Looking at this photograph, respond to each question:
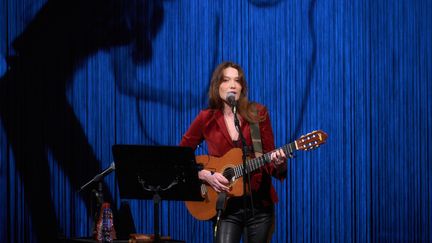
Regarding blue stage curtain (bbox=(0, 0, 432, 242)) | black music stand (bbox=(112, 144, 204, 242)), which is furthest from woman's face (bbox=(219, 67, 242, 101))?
blue stage curtain (bbox=(0, 0, 432, 242))

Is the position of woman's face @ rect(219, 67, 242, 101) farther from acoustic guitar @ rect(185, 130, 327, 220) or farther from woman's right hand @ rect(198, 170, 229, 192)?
woman's right hand @ rect(198, 170, 229, 192)

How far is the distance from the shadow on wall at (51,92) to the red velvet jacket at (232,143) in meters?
2.45

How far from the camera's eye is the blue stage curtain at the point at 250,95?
6145 mm

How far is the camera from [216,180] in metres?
4.68

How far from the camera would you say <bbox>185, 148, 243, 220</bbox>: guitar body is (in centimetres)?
468

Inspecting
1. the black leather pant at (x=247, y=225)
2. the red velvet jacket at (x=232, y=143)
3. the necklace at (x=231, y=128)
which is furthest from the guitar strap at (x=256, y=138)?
the black leather pant at (x=247, y=225)

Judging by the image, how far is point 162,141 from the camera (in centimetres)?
687

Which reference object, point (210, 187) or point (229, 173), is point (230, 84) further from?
point (210, 187)

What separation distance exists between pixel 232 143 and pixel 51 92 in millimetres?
3109

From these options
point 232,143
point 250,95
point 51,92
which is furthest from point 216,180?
point 51,92

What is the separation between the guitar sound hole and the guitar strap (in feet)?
0.68

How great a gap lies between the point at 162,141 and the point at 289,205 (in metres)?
1.42

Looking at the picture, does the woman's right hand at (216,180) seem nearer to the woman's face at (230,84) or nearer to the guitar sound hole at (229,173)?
the guitar sound hole at (229,173)

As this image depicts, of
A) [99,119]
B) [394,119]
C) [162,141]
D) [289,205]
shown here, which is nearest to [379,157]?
[394,119]
